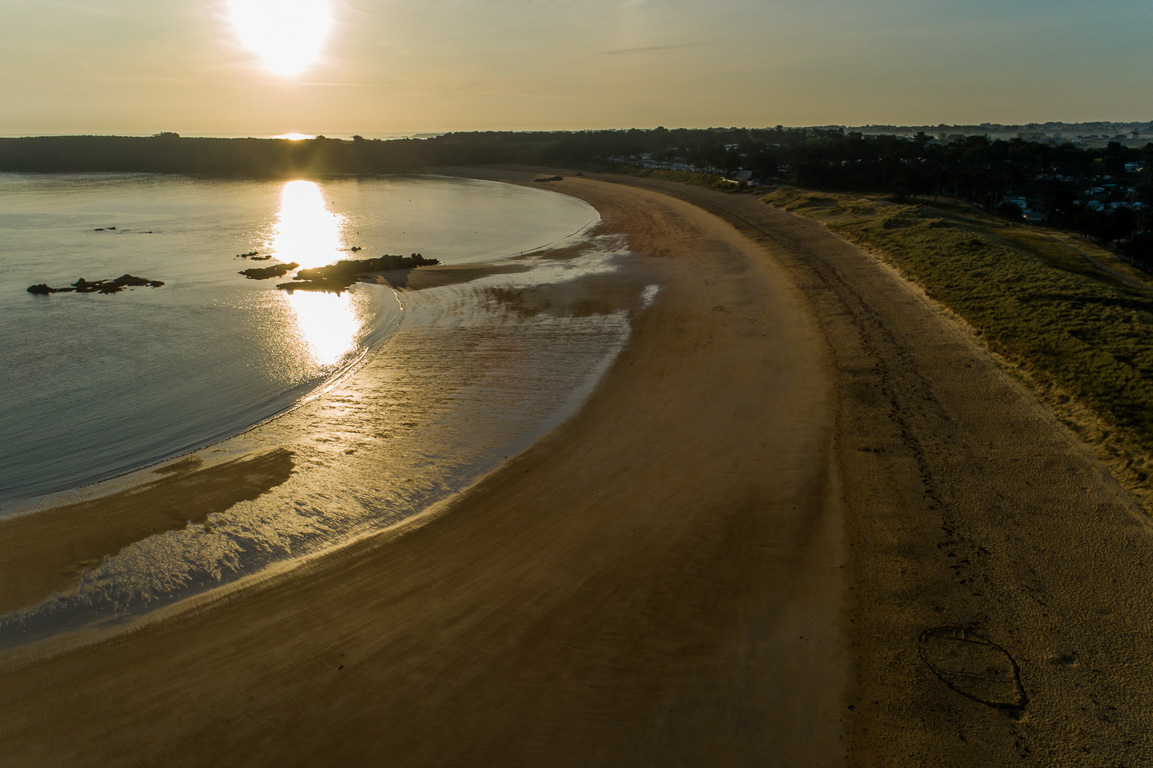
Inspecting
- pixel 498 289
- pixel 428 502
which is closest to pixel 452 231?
pixel 498 289

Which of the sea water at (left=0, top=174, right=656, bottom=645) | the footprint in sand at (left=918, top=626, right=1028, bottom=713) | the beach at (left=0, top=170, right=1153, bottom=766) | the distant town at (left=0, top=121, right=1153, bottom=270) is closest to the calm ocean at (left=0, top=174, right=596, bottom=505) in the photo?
the sea water at (left=0, top=174, right=656, bottom=645)

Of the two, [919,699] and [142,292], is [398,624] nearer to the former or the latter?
[919,699]

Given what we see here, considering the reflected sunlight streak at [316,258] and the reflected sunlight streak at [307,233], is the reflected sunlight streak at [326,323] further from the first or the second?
the reflected sunlight streak at [307,233]

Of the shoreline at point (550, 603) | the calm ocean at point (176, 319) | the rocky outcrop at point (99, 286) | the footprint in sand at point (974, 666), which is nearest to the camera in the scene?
the footprint in sand at point (974, 666)

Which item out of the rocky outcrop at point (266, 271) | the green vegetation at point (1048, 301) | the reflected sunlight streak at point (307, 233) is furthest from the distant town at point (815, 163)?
the rocky outcrop at point (266, 271)

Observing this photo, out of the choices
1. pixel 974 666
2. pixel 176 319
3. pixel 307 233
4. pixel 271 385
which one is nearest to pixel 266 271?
pixel 176 319

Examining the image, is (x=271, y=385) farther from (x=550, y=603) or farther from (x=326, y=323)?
(x=550, y=603)
